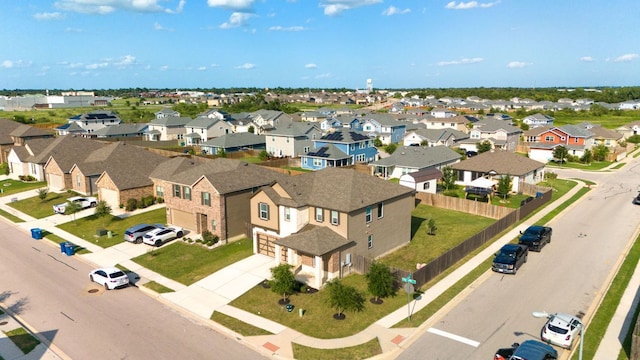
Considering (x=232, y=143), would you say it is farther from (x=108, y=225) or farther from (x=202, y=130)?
(x=108, y=225)

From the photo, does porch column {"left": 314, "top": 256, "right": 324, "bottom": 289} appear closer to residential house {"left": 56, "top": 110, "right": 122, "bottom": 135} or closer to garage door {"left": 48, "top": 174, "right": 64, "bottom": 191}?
garage door {"left": 48, "top": 174, "right": 64, "bottom": 191}

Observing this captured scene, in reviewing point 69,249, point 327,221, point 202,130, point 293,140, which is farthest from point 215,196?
point 202,130

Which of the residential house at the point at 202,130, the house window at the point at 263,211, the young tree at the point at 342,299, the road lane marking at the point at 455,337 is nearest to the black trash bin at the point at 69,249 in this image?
the house window at the point at 263,211

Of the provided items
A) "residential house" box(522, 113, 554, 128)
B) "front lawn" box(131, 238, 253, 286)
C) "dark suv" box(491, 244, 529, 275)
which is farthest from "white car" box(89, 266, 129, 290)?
"residential house" box(522, 113, 554, 128)

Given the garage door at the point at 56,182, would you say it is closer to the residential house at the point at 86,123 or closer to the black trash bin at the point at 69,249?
the black trash bin at the point at 69,249

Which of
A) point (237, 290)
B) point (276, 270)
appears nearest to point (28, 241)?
point (237, 290)

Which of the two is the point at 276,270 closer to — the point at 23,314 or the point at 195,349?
the point at 195,349

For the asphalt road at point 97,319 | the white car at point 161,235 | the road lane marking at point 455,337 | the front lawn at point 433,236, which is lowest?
the asphalt road at point 97,319
